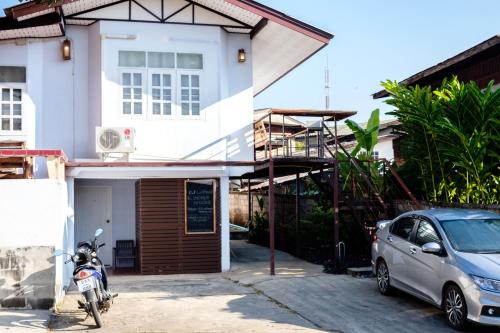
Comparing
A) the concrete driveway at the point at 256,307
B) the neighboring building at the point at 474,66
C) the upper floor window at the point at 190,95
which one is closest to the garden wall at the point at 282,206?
the concrete driveway at the point at 256,307

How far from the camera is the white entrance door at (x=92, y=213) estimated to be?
15.7m

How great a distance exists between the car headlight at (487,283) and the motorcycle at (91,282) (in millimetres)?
5067

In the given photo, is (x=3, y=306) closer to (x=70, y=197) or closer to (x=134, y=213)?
(x=70, y=197)

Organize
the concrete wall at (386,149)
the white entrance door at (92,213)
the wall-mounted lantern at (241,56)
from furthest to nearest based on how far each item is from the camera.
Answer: the concrete wall at (386,149)
the white entrance door at (92,213)
the wall-mounted lantern at (241,56)

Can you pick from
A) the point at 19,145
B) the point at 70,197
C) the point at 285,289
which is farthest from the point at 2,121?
the point at 285,289

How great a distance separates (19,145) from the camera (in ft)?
45.4

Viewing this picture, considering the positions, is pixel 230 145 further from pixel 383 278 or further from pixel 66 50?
pixel 383 278

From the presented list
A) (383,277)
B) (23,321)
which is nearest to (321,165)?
(383,277)

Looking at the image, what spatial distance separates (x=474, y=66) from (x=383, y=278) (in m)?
7.41

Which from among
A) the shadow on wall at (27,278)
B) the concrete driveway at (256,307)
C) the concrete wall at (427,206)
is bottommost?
the concrete driveway at (256,307)

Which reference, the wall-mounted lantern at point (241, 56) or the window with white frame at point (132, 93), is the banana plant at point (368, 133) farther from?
the window with white frame at point (132, 93)

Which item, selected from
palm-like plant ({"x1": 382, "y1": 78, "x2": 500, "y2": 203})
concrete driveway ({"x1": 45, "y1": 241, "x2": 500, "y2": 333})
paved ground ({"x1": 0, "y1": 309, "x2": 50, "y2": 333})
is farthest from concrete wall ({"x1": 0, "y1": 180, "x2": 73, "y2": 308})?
palm-like plant ({"x1": 382, "y1": 78, "x2": 500, "y2": 203})

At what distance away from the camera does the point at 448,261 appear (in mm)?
8688

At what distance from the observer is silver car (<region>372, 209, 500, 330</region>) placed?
26.1ft
